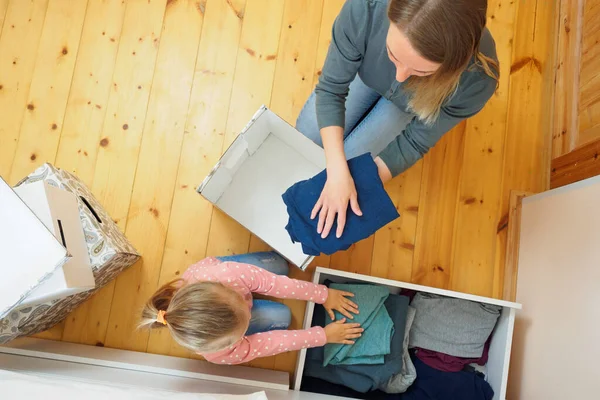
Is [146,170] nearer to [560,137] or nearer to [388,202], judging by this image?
[388,202]

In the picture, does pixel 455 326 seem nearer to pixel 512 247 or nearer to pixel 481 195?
pixel 512 247

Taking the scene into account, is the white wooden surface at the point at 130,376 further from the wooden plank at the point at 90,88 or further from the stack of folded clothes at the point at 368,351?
the wooden plank at the point at 90,88

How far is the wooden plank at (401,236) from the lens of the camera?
1490 mm

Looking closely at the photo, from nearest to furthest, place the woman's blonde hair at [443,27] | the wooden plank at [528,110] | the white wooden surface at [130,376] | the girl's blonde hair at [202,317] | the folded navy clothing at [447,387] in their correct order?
the woman's blonde hair at [443,27], the girl's blonde hair at [202,317], the white wooden surface at [130,376], the folded navy clothing at [447,387], the wooden plank at [528,110]

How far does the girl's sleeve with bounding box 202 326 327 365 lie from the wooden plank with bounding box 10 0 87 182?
92cm

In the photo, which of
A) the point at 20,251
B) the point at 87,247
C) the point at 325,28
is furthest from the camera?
the point at 325,28

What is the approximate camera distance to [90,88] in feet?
5.06

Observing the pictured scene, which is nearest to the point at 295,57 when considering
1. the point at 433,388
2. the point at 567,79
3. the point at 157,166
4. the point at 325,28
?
the point at 325,28

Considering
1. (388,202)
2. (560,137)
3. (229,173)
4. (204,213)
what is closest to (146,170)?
(204,213)

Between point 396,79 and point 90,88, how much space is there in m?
1.14

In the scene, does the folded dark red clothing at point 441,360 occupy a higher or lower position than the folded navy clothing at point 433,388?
higher

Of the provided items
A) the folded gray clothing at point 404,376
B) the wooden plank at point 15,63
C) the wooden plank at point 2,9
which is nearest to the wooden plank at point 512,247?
the folded gray clothing at point 404,376

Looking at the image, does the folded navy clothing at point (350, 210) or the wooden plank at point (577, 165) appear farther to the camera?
the wooden plank at point (577, 165)

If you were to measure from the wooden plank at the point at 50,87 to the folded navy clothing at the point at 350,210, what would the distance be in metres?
0.96
